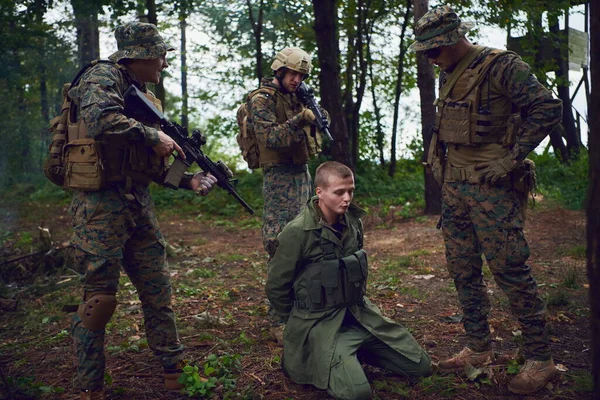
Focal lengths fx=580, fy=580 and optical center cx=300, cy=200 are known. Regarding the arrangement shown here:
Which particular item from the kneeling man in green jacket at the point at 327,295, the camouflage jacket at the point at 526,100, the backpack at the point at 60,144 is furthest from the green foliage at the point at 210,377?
the camouflage jacket at the point at 526,100

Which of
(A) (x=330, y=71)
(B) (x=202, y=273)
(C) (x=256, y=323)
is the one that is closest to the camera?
(C) (x=256, y=323)

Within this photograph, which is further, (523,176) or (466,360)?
(466,360)

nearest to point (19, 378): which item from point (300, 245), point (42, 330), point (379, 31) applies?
point (42, 330)

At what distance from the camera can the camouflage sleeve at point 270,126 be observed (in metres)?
4.96

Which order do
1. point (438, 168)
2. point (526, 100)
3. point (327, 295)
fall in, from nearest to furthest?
point (526, 100) < point (327, 295) < point (438, 168)

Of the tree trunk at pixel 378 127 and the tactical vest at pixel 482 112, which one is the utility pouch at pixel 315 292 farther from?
the tree trunk at pixel 378 127

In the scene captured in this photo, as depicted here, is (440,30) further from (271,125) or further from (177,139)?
(177,139)

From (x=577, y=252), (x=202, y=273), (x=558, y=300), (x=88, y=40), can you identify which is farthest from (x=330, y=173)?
(x=88, y=40)

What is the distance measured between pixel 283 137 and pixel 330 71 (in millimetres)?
5517

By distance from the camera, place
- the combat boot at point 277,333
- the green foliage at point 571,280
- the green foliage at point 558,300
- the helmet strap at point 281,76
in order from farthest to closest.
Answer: the green foliage at point 571,280, the green foliage at point 558,300, the helmet strap at point 281,76, the combat boot at point 277,333

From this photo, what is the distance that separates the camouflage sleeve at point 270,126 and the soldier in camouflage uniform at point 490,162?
1.35 m

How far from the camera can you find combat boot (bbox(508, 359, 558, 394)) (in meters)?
3.61

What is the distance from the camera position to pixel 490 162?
12.5 ft

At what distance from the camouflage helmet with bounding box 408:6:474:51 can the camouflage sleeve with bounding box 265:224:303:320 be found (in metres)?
1.50
